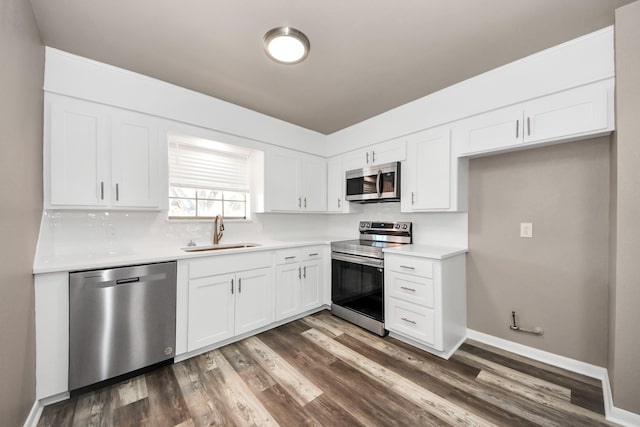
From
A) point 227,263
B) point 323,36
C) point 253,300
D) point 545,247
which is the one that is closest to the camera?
point 323,36

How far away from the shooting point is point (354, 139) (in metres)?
3.51

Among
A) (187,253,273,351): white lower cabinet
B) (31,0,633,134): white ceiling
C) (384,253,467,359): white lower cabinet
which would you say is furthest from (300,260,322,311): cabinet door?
(31,0,633,134): white ceiling

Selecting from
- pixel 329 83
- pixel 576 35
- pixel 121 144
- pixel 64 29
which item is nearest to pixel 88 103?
pixel 121 144

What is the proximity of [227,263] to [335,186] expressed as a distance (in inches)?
76.9

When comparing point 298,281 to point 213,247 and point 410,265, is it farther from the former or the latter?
point 410,265

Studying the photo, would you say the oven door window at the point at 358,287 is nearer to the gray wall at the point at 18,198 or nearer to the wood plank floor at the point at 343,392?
the wood plank floor at the point at 343,392

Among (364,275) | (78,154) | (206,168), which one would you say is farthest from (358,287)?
(78,154)

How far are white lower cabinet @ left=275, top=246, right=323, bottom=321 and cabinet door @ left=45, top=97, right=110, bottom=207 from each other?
5.78 feet

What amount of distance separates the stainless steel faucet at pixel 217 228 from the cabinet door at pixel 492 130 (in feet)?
8.85

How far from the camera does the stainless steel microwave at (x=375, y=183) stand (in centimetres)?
296

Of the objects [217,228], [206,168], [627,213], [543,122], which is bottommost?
[217,228]

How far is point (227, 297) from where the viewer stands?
2.46m

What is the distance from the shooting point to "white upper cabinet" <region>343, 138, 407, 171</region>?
295 cm

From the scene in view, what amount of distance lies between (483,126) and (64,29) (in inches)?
132
